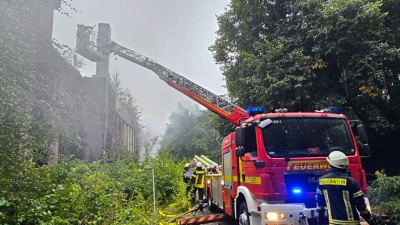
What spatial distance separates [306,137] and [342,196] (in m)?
1.79

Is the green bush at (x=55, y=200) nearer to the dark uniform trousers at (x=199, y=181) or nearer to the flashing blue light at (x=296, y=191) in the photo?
the dark uniform trousers at (x=199, y=181)

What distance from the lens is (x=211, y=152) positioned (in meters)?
31.8

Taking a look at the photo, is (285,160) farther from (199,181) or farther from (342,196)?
(199,181)

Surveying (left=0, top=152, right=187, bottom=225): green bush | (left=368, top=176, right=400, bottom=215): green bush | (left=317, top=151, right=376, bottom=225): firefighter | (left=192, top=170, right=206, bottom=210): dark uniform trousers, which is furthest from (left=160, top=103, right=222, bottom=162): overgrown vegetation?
(left=317, top=151, right=376, bottom=225): firefighter

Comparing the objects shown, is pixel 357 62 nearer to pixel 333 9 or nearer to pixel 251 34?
pixel 333 9

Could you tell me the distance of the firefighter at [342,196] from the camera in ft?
11.0

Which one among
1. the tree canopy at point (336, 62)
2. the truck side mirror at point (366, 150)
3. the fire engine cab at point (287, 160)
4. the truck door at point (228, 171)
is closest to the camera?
the fire engine cab at point (287, 160)

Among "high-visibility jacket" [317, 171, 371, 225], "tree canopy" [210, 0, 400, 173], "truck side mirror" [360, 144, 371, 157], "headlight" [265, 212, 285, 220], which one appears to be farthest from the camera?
"tree canopy" [210, 0, 400, 173]

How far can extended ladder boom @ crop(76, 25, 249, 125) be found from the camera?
12141 mm

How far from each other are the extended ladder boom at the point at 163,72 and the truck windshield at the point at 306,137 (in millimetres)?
5105

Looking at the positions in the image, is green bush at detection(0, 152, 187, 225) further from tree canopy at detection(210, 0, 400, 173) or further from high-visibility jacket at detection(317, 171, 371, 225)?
→ tree canopy at detection(210, 0, 400, 173)

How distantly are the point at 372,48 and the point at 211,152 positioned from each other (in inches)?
887

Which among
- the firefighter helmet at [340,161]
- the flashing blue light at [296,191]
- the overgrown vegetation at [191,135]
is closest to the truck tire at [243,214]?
the flashing blue light at [296,191]

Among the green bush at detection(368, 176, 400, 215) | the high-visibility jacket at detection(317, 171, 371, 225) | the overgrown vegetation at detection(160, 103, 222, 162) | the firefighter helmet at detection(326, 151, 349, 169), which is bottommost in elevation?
the green bush at detection(368, 176, 400, 215)
